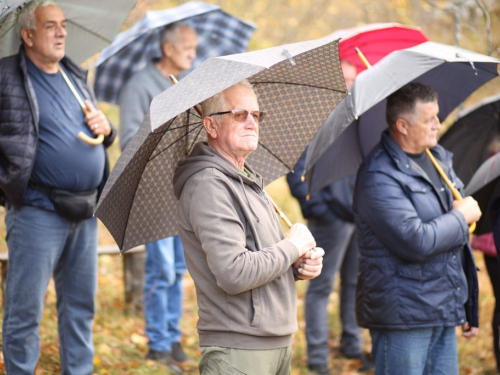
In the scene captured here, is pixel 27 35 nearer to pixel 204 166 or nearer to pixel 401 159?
pixel 204 166

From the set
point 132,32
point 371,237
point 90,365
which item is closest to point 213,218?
point 371,237

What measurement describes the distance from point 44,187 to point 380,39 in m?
3.02

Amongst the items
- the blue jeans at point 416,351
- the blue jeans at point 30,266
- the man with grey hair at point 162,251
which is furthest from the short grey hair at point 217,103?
the man with grey hair at point 162,251

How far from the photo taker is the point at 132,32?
575cm

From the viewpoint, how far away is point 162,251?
16.9 ft

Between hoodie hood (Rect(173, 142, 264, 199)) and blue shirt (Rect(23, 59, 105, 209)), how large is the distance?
1263 millimetres

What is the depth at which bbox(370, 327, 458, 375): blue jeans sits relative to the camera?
3.79 metres

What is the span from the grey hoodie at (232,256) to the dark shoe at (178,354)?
8.07 feet

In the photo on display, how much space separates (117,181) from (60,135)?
1376 mm

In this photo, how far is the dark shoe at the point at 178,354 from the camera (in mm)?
5301

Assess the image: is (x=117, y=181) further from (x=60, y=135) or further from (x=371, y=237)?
(x=371, y=237)

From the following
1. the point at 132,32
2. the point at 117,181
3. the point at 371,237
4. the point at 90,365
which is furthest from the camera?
the point at 132,32

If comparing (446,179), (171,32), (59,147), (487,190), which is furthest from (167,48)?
(487,190)

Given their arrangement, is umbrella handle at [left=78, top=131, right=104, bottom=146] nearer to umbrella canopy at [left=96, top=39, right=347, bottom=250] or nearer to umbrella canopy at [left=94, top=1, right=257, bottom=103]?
umbrella canopy at [left=96, top=39, right=347, bottom=250]
